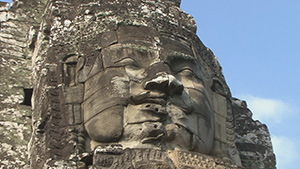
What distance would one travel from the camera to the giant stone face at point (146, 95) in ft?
30.1

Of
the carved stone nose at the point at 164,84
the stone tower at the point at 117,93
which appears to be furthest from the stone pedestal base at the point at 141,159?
the carved stone nose at the point at 164,84

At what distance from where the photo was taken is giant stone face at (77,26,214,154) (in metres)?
9.17

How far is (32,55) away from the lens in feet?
37.4

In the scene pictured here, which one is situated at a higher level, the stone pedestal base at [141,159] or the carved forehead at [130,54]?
the carved forehead at [130,54]

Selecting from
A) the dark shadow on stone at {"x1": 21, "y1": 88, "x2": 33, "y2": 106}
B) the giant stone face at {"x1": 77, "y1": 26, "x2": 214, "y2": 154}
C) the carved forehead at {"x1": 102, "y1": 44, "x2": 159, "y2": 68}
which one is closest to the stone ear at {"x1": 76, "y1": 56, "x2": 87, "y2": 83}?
the giant stone face at {"x1": 77, "y1": 26, "x2": 214, "y2": 154}

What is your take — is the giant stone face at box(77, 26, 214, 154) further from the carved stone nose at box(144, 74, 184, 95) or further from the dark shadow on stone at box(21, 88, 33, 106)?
the dark shadow on stone at box(21, 88, 33, 106)

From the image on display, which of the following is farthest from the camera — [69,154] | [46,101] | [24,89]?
[24,89]

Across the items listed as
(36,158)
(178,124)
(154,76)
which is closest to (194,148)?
(178,124)

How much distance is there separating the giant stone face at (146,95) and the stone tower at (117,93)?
13 mm

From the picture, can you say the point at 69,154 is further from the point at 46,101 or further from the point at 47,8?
the point at 47,8

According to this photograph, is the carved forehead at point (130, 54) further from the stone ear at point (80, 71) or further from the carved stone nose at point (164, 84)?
the carved stone nose at point (164, 84)

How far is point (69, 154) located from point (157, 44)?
1.90m

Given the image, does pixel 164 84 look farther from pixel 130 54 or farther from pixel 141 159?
pixel 141 159

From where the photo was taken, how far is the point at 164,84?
31.0 feet
